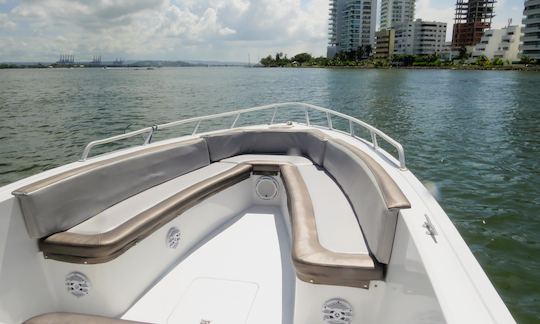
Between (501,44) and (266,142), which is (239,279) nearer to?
(266,142)

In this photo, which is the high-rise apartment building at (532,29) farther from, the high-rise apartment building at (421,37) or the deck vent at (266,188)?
the deck vent at (266,188)

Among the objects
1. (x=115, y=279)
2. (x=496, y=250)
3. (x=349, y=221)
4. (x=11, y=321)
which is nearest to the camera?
(x=11, y=321)

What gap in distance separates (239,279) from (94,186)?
60.3 inches

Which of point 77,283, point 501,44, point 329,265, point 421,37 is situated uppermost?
point 421,37

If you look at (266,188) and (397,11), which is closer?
(266,188)

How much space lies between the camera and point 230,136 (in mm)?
5090

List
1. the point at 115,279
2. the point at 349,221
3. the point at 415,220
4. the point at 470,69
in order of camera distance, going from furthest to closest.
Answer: the point at 470,69 < the point at 349,221 < the point at 115,279 < the point at 415,220

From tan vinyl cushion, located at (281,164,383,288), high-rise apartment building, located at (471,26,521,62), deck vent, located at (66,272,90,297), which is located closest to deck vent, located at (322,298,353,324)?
tan vinyl cushion, located at (281,164,383,288)

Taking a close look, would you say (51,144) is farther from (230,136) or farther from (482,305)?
(482,305)

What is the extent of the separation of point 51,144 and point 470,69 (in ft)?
291

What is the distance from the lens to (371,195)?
259 cm

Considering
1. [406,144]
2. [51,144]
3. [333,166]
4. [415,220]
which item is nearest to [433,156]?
[406,144]

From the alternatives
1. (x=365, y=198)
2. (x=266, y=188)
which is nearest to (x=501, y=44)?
(x=266, y=188)

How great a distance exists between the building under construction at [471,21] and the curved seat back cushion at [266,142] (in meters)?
137
